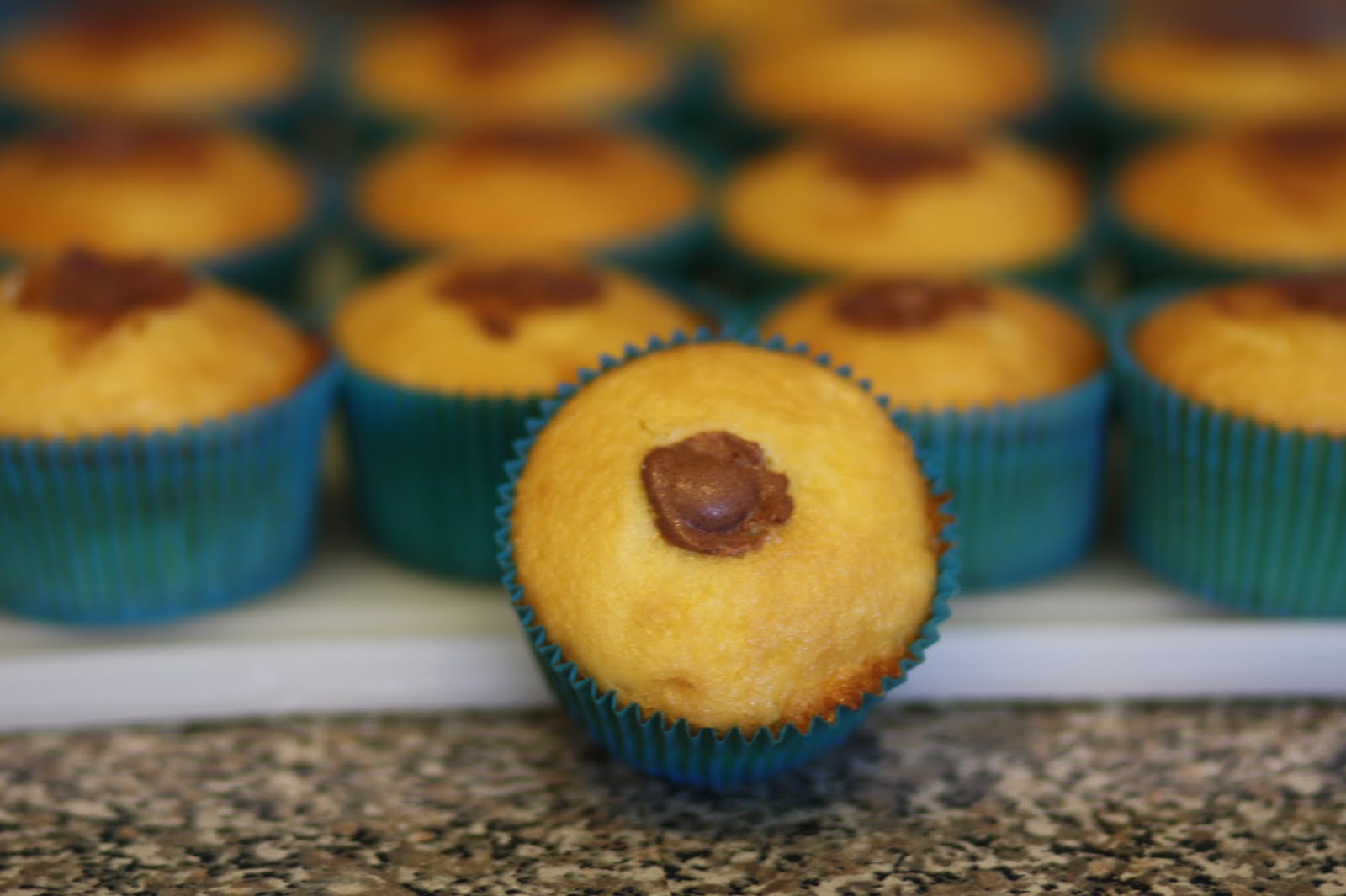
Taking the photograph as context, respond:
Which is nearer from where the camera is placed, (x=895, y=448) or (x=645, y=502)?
(x=645, y=502)

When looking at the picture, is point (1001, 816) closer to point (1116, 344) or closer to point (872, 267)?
point (1116, 344)

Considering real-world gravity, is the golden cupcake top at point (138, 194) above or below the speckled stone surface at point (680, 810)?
above

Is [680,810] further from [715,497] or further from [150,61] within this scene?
[150,61]

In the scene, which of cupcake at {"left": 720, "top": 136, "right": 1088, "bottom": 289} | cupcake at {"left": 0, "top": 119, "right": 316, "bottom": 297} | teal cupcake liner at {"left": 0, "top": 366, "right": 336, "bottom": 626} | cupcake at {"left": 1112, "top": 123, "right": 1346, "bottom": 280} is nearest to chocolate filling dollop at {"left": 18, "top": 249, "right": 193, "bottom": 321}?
teal cupcake liner at {"left": 0, "top": 366, "right": 336, "bottom": 626}

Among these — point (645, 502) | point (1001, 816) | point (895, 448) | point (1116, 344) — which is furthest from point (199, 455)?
point (1116, 344)

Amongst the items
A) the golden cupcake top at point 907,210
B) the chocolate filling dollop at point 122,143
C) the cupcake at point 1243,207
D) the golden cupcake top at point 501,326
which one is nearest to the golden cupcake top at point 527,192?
the golden cupcake top at point 907,210

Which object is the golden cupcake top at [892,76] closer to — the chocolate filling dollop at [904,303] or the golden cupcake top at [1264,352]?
the chocolate filling dollop at [904,303]
